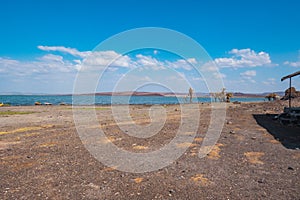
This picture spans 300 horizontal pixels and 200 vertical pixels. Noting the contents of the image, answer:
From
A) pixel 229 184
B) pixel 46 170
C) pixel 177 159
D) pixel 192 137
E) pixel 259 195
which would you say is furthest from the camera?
pixel 192 137

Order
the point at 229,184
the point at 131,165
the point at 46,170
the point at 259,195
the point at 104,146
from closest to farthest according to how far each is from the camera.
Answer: the point at 259,195, the point at 229,184, the point at 46,170, the point at 131,165, the point at 104,146

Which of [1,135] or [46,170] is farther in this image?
[1,135]

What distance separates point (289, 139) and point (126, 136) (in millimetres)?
8158

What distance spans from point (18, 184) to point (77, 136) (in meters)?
6.31

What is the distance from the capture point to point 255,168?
685 cm

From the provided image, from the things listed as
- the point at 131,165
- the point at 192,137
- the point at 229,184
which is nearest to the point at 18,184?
the point at 131,165

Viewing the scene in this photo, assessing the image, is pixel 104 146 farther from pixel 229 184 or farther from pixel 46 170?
pixel 229 184

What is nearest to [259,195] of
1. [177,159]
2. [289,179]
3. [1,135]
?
[289,179]

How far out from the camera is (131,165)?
7.32m

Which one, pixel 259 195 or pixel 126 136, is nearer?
pixel 259 195

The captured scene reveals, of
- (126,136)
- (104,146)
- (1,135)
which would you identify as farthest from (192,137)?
(1,135)

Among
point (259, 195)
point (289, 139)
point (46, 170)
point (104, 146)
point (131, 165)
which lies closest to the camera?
point (259, 195)

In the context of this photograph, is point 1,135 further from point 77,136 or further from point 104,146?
point 104,146

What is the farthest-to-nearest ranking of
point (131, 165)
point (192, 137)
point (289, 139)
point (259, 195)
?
point (192, 137) < point (289, 139) < point (131, 165) < point (259, 195)
